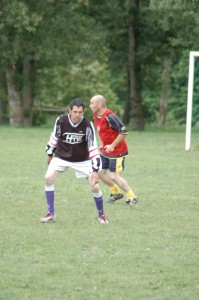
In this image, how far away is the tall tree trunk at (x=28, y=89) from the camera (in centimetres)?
4325

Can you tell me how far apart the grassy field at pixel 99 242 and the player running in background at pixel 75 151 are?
44 centimetres

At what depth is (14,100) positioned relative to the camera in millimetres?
42531

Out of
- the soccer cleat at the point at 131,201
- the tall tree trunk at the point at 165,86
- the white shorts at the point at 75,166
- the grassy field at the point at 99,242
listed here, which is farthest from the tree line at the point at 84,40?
the white shorts at the point at 75,166

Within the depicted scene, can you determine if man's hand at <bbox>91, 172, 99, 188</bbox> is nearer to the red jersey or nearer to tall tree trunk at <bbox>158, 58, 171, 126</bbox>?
the red jersey

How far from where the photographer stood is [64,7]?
130 ft

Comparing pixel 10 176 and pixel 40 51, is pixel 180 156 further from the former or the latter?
pixel 40 51

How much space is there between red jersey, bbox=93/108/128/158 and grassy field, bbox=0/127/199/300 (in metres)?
0.90

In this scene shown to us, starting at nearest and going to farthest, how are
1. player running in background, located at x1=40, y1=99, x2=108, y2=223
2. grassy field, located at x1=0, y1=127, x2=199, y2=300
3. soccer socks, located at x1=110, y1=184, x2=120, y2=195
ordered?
1. grassy field, located at x1=0, y1=127, x2=199, y2=300
2. player running in background, located at x1=40, y1=99, x2=108, y2=223
3. soccer socks, located at x1=110, y1=184, x2=120, y2=195

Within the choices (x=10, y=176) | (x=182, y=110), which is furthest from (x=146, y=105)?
(x=10, y=176)

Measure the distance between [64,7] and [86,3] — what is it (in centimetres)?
137

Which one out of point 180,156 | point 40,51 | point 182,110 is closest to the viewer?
point 180,156

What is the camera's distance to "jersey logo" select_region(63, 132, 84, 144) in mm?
11750

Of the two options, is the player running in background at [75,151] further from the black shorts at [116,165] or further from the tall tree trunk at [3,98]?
the tall tree trunk at [3,98]

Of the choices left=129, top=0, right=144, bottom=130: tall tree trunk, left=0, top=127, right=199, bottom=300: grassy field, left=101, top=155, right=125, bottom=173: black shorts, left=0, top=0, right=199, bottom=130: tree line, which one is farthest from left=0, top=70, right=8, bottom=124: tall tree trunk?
left=101, top=155, right=125, bottom=173: black shorts
